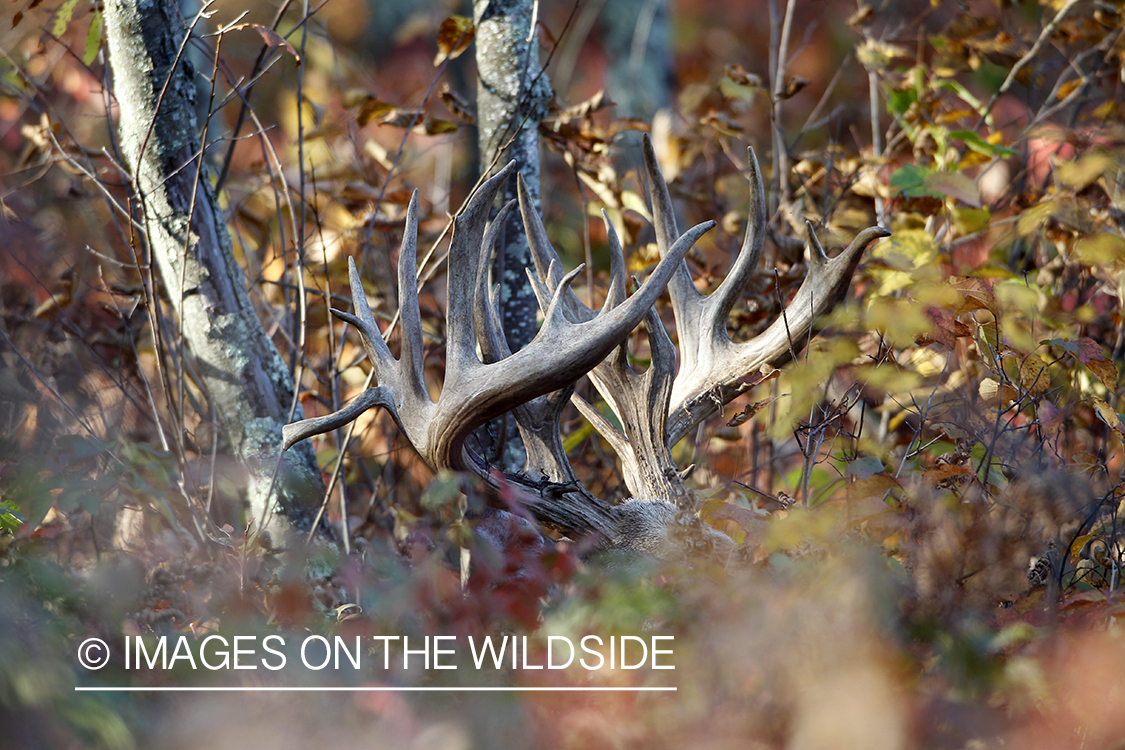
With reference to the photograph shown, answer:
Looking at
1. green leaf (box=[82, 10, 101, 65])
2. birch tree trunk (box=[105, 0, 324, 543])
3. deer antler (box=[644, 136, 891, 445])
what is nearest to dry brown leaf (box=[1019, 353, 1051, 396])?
deer antler (box=[644, 136, 891, 445])

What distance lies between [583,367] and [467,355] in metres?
0.34

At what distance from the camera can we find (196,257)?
2.47 meters

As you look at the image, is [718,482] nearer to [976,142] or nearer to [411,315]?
[411,315]

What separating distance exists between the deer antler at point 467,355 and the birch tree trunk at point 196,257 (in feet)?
2.07

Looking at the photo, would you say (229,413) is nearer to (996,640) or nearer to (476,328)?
(476,328)

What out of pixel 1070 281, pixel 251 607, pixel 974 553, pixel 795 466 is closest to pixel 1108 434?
pixel 1070 281

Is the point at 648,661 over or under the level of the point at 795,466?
under

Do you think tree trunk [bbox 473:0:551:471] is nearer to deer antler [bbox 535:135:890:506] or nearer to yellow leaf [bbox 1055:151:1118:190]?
deer antler [bbox 535:135:890:506]

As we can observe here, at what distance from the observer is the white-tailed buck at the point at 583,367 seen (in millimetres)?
1865

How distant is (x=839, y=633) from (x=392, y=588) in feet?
2.71

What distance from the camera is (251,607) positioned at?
182 cm

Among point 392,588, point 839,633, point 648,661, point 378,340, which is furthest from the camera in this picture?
point 378,340

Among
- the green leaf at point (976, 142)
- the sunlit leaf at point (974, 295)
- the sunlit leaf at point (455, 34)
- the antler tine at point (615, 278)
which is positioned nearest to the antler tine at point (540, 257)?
the antler tine at point (615, 278)

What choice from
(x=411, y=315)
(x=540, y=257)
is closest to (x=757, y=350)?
(x=540, y=257)
